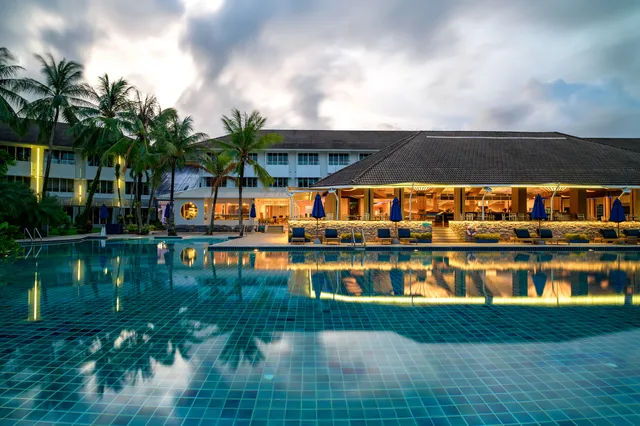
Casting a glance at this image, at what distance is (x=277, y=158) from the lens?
1414 inches

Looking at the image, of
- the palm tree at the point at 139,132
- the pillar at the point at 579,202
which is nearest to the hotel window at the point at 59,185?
the palm tree at the point at 139,132

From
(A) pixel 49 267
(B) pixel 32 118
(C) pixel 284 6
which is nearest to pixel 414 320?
(A) pixel 49 267

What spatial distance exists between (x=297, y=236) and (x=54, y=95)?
73.9ft

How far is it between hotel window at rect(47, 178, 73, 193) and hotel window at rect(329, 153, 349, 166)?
26.0m

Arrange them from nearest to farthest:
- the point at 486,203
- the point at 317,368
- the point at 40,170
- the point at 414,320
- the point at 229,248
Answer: the point at 317,368 → the point at 414,320 → the point at 229,248 → the point at 486,203 → the point at 40,170

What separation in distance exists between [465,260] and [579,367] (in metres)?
10.3

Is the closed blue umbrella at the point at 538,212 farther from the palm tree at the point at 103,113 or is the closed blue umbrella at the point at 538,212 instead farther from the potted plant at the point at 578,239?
the palm tree at the point at 103,113

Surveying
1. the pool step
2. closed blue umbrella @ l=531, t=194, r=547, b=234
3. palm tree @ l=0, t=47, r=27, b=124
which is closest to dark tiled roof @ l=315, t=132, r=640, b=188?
closed blue umbrella @ l=531, t=194, r=547, b=234

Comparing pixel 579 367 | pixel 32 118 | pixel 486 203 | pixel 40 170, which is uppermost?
pixel 32 118

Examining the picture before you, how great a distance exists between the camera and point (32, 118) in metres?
27.4

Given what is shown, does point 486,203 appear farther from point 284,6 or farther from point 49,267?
point 49,267

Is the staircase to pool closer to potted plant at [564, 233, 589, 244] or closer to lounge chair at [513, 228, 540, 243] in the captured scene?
lounge chair at [513, 228, 540, 243]

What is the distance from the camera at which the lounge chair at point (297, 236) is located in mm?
19969

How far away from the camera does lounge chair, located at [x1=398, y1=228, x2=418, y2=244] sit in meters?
20.1
